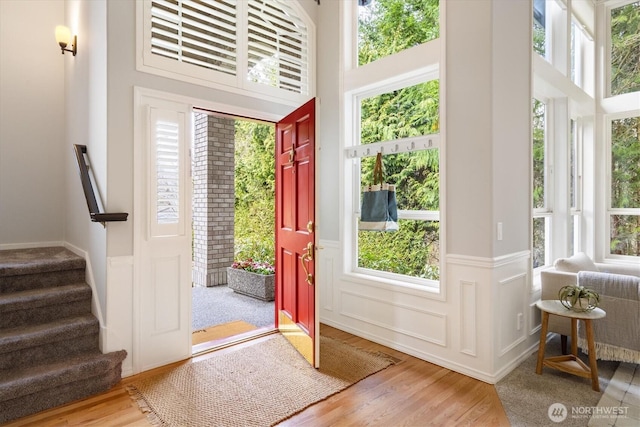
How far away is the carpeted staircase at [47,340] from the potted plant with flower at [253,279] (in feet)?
7.16

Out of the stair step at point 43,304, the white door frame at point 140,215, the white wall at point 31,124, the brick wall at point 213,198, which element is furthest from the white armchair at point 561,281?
the white wall at point 31,124

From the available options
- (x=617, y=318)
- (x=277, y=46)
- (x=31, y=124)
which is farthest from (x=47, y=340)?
(x=617, y=318)

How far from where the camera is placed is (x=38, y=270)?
2.76 metres

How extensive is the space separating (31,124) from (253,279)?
119 inches

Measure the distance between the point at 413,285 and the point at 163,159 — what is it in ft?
7.61

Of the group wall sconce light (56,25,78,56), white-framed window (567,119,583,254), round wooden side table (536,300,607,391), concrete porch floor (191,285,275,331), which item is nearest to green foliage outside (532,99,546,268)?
white-framed window (567,119,583,254)

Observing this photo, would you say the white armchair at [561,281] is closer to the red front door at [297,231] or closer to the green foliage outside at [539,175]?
the green foliage outside at [539,175]

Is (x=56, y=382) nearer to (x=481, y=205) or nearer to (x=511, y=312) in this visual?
(x=481, y=205)

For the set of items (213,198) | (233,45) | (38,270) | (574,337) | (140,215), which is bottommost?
(574,337)

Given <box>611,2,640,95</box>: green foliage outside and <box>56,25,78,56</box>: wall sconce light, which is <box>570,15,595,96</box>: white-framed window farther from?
<box>56,25,78,56</box>: wall sconce light

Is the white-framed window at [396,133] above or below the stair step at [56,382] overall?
above

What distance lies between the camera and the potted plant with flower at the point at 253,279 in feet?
15.5

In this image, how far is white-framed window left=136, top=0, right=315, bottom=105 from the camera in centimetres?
277

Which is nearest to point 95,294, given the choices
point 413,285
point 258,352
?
point 258,352
